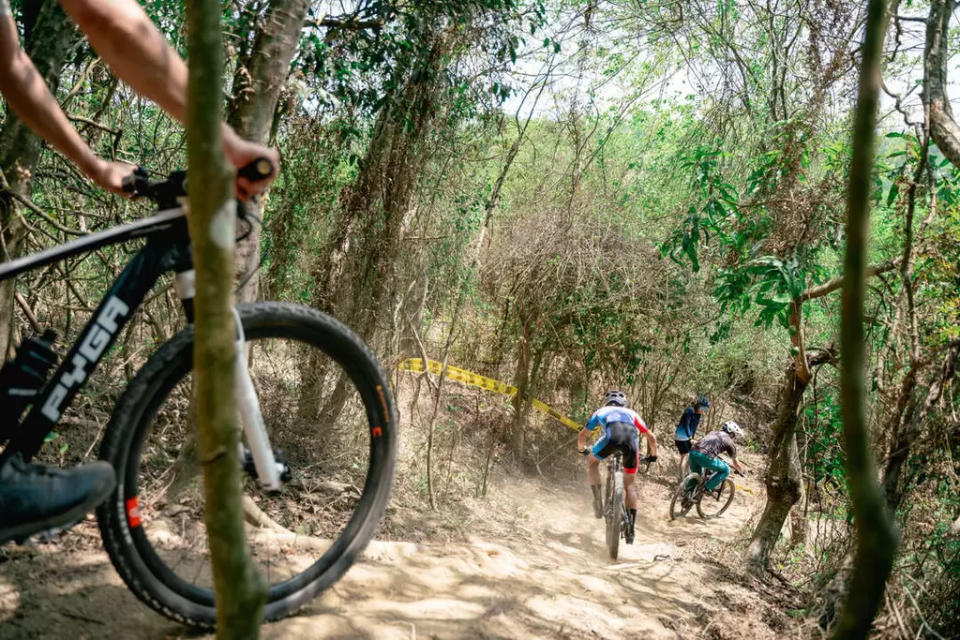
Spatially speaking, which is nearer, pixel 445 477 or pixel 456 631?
pixel 456 631

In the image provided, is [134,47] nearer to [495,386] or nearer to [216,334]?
[216,334]

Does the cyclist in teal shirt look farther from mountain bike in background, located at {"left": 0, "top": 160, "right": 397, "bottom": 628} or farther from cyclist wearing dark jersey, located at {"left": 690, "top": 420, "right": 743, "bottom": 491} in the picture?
mountain bike in background, located at {"left": 0, "top": 160, "right": 397, "bottom": 628}

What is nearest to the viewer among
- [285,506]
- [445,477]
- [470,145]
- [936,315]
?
[936,315]

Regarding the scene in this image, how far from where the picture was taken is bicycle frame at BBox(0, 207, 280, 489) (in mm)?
1564

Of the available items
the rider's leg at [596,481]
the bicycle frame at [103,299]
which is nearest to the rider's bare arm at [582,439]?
the rider's leg at [596,481]

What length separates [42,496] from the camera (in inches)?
54.1

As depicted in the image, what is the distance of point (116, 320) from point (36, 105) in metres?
0.62

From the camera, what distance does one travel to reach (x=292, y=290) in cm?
611

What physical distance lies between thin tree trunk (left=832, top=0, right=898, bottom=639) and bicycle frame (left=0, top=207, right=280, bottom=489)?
1353mm

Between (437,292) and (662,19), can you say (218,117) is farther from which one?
(662,19)

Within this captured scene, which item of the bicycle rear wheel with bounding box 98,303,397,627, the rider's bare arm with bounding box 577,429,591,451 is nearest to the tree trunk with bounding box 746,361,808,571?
the rider's bare arm with bounding box 577,429,591,451

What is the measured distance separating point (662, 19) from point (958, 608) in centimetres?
747

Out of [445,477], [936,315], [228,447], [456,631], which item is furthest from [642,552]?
[228,447]

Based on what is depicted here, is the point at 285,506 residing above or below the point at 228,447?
below
